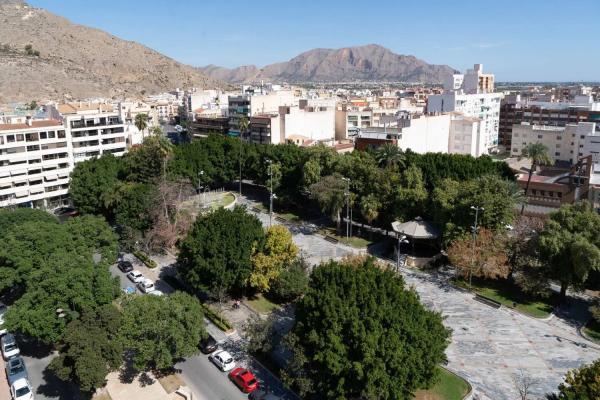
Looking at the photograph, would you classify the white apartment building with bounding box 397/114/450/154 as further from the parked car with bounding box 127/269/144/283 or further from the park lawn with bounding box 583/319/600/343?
the parked car with bounding box 127/269/144/283

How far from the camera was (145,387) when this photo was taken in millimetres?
33844

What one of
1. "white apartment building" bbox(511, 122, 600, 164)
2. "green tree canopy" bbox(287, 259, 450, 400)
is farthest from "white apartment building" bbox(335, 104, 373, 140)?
"green tree canopy" bbox(287, 259, 450, 400)

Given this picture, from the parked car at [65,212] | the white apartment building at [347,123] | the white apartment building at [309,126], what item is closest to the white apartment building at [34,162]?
the parked car at [65,212]

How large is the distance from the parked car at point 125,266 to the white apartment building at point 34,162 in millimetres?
32983

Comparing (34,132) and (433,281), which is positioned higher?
(34,132)

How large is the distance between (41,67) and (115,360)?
187811 mm

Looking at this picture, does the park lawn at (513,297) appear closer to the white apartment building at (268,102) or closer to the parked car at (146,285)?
the parked car at (146,285)

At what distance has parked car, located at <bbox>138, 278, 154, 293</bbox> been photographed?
162 ft

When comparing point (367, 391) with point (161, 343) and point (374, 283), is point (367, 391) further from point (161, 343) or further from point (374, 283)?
point (161, 343)

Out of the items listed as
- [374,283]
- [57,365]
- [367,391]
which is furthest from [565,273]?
[57,365]

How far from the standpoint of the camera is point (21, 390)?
32656mm

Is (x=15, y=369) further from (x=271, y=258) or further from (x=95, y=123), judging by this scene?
(x=95, y=123)

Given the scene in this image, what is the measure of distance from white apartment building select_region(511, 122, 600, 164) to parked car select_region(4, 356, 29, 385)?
106497mm

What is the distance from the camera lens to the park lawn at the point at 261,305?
4494 centimetres
